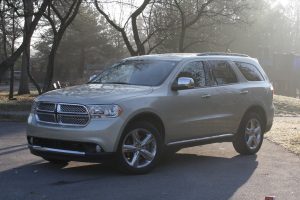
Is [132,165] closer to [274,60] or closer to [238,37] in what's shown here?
[238,37]

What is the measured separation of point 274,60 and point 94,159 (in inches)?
2048

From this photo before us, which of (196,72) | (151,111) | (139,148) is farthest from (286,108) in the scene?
(139,148)

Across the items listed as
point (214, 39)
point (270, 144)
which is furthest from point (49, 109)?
point (214, 39)

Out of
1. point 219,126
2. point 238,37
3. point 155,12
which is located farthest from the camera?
point 238,37

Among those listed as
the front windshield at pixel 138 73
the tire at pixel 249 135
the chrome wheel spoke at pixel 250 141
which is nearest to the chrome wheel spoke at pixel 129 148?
the front windshield at pixel 138 73

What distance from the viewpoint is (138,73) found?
9781 mm

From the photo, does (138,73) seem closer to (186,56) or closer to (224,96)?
(186,56)

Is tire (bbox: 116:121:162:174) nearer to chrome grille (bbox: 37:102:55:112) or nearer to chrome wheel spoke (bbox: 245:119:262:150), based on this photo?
chrome grille (bbox: 37:102:55:112)

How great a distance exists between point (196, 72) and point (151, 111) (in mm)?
1557

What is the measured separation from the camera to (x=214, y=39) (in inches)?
1849

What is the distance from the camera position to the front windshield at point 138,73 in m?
9.52

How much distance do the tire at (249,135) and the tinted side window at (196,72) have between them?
4.49ft

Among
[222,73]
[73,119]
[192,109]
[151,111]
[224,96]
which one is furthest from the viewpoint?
[222,73]

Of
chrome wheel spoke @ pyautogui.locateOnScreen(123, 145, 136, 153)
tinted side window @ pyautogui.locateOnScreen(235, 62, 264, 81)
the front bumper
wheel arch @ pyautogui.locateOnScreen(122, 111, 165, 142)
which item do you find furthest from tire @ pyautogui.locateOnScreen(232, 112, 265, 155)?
the front bumper
